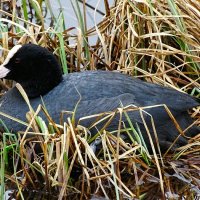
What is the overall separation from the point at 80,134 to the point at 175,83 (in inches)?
45.8

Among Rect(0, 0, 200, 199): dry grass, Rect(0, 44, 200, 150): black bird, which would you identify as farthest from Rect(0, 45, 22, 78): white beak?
Rect(0, 0, 200, 199): dry grass

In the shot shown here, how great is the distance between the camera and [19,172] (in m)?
5.22

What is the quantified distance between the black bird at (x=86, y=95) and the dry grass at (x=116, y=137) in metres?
A: 0.19

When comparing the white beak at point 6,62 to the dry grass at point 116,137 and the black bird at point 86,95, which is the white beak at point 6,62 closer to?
the black bird at point 86,95

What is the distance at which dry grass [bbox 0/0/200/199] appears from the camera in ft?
16.5

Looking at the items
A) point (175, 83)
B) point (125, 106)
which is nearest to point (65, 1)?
point (175, 83)

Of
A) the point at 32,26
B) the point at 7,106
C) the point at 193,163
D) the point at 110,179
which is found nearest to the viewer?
the point at 110,179

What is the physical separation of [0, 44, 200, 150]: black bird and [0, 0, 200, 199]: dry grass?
0.62ft

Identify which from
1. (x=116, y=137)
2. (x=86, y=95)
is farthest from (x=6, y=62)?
(x=116, y=137)

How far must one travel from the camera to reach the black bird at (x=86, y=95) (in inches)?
216

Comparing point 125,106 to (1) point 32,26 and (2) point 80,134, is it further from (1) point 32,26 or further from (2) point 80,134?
(1) point 32,26

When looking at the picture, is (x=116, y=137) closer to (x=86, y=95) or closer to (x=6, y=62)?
(x=86, y=95)

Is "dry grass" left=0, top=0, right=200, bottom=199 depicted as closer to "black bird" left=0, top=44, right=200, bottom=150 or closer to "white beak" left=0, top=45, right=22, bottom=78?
"black bird" left=0, top=44, right=200, bottom=150

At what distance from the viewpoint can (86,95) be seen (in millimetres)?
5535
